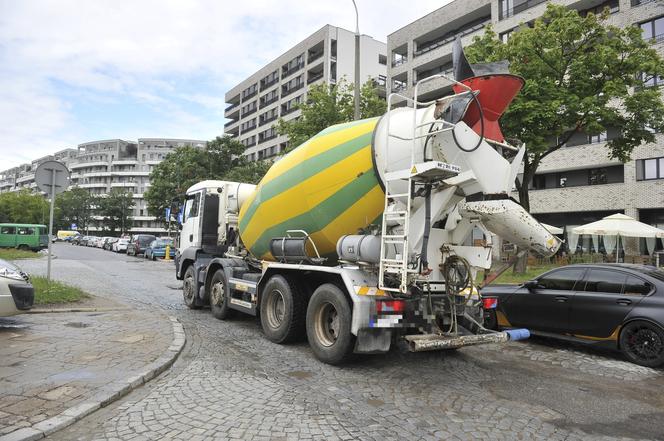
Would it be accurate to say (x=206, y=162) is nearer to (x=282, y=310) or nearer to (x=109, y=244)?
(x=109, y=244)

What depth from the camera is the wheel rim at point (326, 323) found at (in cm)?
639

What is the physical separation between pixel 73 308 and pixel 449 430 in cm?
835

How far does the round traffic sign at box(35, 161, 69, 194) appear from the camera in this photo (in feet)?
34.3

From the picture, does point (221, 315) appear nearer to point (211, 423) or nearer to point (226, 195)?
point (226, 195)

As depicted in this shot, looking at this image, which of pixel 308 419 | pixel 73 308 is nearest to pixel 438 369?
pixel 308 419

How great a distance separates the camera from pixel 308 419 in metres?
4.25

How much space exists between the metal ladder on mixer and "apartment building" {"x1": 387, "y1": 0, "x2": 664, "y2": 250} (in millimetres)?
18984

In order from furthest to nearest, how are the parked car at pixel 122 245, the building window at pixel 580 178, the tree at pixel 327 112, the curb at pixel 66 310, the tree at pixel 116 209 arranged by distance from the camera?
the tree at pixel 116 209, the parked car at pixel 122 245, the building window at pixel 580 178, the tree at pixel 327 112, the curb at pixel 66 310

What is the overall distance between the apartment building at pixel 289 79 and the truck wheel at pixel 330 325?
45262mm

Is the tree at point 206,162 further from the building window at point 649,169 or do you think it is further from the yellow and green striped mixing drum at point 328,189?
the yellow and green striped mixing drum at point 328,189

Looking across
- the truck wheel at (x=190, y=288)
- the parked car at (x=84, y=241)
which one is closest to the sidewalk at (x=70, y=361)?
the truck wheel at (x=190, y=288)

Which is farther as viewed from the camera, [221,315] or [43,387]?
[221,315]

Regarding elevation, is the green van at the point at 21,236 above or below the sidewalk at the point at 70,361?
above

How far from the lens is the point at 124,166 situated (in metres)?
114
